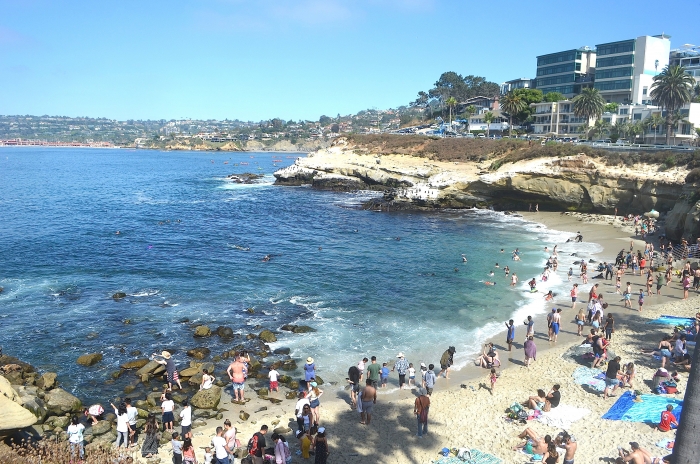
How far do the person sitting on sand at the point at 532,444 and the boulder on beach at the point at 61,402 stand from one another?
1473 centimetres

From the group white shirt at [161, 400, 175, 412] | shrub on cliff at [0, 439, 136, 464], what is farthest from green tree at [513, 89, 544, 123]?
shrub on cliff at [0, 439, 136, 464]

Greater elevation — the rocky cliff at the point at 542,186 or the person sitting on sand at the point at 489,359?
the rocky cliff at the point at 542,186

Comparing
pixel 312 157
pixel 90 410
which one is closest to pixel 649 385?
pixel 90 410

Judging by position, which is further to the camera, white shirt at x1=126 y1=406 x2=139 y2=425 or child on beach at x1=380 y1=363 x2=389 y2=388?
child on beach at x1=380 y1=363 x2=389 y2=388

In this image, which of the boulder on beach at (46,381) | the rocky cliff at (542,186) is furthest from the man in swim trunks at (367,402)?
the rocky cliff at (542,186)

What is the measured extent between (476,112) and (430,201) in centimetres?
7232

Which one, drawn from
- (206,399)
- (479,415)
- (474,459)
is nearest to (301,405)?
(206,399)

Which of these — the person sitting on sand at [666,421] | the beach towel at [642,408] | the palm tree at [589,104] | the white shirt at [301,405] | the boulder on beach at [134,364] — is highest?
the palm tree at [589,104]

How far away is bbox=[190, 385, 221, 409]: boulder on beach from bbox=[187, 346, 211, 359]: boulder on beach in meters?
3.89

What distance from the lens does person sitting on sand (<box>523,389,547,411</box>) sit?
16.7m

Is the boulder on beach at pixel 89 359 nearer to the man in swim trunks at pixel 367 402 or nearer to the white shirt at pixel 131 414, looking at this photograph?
the white shirt at pixel 131 414

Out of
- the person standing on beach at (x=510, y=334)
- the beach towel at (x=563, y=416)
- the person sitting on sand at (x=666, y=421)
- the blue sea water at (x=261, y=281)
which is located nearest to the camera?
the person sitting on sand at (x=666, y=421)

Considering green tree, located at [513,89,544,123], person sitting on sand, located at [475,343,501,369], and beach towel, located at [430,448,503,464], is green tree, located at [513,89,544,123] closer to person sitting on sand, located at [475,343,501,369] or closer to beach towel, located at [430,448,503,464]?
person sitting on sand, located at [475,343,501,369]

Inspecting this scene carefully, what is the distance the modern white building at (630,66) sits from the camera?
92.1 m
